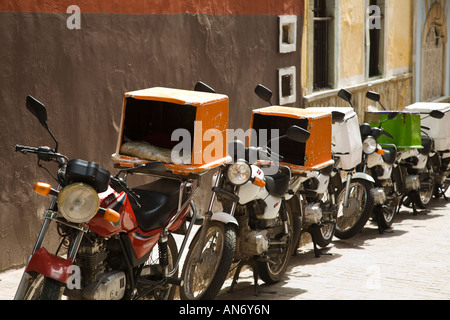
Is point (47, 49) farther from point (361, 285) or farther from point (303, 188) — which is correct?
point (361, 285)

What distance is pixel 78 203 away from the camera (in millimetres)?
4508

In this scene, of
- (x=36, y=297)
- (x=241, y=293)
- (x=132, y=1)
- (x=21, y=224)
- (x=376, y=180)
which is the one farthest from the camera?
(x=376, y=180)

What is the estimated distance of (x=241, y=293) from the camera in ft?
21.7

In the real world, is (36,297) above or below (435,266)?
above

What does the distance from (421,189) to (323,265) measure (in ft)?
12.2

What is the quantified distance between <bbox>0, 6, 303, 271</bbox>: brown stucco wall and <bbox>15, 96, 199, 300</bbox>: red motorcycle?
73.5 inches

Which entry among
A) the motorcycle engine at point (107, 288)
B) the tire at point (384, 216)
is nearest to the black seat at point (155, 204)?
the motorcycle engine at point (107, 288)

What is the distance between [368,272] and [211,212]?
2129 mm

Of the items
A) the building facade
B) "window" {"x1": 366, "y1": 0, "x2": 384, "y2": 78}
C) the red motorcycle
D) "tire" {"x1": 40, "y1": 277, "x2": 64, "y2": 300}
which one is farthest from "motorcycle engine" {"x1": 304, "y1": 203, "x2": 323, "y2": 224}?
"window" {"x1": 366, "y1": 0, "x2": 384, "y2": 78}

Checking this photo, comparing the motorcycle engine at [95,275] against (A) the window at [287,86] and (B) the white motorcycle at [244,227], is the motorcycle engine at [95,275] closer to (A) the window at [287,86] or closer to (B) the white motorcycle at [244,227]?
(B) the white motorcycle at [244,227]

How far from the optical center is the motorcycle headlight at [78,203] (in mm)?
4488
